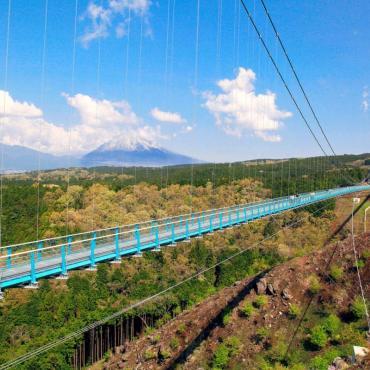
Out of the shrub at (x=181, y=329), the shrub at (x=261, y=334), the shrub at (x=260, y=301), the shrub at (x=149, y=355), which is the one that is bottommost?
the shrub at (x=149, y=355)

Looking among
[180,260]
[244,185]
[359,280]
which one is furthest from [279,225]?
[359,280]

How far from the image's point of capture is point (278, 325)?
91.3 ft

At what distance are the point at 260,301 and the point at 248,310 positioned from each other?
3.78ft

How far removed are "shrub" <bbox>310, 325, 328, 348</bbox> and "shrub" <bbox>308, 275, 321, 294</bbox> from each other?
5.12 meters

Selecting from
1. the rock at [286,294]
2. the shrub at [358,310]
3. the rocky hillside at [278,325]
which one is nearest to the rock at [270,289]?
the rocky hillside at [278,325]

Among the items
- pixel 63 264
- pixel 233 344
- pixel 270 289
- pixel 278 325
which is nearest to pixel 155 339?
pixel 233 344

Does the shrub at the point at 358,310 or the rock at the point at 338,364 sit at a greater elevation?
the shrub at the point at 358,310

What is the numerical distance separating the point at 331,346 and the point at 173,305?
23757 mm

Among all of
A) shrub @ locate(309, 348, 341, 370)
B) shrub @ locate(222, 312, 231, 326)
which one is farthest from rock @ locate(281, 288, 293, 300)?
shrub @ locate(309, 348, 341, 370)

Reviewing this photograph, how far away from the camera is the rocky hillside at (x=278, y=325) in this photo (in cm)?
2400

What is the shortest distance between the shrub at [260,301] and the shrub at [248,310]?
17.3 inches

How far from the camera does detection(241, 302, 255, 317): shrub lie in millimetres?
Answer: 29984

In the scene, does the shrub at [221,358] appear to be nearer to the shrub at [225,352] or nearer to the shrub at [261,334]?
the shrub at [225,352]

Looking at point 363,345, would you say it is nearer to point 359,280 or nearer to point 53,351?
point 359,280
